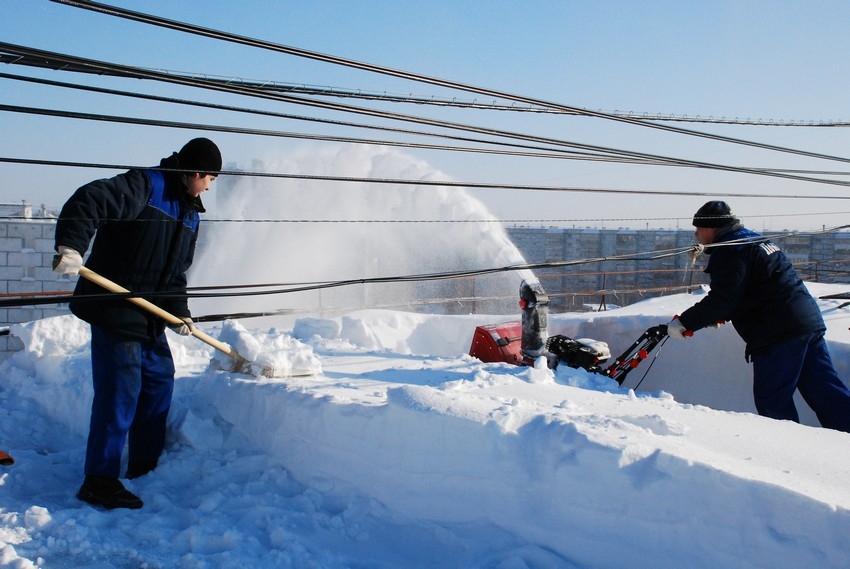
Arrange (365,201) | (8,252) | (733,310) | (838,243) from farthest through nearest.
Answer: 1. (838,243)
2. (365,201)
3. (8,252)
4. (733,310)

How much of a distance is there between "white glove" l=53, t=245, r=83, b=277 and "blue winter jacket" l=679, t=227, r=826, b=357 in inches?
139

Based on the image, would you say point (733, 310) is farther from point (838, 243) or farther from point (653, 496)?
point (838, 243)

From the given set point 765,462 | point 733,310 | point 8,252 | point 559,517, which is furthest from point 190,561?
→ point 8,252

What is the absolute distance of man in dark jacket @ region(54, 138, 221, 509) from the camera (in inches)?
110

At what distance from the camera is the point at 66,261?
2646mm

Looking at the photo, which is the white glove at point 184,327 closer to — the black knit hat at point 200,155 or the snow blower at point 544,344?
the black knit hat at point 200,155

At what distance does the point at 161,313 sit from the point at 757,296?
3.60m

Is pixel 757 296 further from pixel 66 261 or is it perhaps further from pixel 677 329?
pixel 66 261

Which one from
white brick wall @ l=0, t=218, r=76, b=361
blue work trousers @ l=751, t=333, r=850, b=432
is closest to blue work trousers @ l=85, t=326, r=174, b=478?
blue work trousers @ l=751, t=333, r=850, b=432

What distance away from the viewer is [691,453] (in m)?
2.35

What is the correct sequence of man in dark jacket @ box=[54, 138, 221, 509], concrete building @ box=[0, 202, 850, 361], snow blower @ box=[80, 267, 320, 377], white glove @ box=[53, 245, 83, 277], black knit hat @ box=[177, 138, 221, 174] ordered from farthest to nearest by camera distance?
1. concrete building @ box=[0, 202, 850, 361]
2. snow blower @ box=[80, 267, 320, 377]
3. black knit hat @ box=[177, 138, 221, 174]
4. man in dark jacket @ box=[54, 138, 221, 509]
5. white glove @ box=[53, 245, 83, 277]

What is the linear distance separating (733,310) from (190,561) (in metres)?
3.50

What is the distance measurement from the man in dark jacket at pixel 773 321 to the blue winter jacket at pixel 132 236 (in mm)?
3156

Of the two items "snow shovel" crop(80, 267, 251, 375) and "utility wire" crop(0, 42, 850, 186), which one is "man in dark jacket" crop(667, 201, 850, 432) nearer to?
"utility wire" crop(0, 42, 850, 186)
